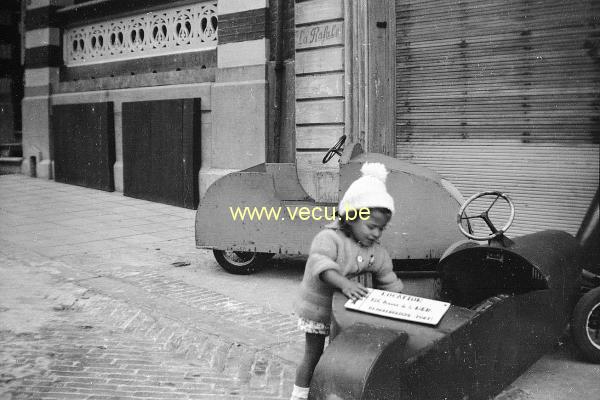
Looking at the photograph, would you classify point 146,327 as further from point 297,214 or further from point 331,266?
point 331,266

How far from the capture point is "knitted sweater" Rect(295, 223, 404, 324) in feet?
10.00

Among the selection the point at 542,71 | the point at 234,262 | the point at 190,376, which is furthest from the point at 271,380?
the point at 542,71

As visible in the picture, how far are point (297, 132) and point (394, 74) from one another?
1.84 m

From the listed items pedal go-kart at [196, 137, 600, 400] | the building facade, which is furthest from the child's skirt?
the building facade

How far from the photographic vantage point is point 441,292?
3996 mm

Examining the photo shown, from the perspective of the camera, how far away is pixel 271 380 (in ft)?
13.5

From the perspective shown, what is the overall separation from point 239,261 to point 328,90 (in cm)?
356

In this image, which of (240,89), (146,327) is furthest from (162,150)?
(146,327)

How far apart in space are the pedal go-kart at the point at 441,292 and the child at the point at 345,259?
6.1 inches

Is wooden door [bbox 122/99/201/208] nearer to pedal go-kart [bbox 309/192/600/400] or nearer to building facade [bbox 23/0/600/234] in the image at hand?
building facade [bbox 23/0/600/234]

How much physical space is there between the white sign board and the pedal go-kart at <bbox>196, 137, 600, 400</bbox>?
0.03 meters

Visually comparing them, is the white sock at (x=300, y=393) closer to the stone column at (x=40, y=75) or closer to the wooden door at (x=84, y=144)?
the wooden door at (x=84, y=144)

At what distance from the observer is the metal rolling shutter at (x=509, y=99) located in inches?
282

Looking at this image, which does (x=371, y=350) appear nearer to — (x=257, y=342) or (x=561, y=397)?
(x=561, y=397)
